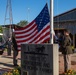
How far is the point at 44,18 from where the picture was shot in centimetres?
1132

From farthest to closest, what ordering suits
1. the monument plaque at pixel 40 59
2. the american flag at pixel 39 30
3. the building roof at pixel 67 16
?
the building roof at pixel 67 16 < the american flag at pixel 39 30 < the monument plaque at pixel 40 59

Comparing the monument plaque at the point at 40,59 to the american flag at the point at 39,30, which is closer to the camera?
the monument plaque at the point at 40,59

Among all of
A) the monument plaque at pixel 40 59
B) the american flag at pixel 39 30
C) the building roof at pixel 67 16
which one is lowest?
the monument plaque at pixel 40 59

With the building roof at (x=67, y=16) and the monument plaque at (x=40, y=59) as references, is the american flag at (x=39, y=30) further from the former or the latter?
the building roof at (x=67, y=16)

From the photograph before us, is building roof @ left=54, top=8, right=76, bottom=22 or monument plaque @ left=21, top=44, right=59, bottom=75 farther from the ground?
building roof @ left=54, top=8, right=76, bottom=22

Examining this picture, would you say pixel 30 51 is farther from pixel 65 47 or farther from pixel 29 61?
pixel 65 47

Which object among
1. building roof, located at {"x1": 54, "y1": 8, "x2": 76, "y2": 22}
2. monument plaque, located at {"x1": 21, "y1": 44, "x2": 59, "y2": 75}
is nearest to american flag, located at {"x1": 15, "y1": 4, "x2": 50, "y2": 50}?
monument plaque, located at {"x1": 21, "y1": 44, "x2": 59, "y2": 75}

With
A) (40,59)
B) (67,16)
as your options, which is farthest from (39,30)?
(67,16)

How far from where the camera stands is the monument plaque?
9.35 meters

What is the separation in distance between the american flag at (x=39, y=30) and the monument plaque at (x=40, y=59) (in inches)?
33.8

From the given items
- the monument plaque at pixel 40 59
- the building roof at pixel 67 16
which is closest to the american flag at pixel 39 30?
the monument plaque at pixel 40 59

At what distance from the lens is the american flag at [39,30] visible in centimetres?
1111

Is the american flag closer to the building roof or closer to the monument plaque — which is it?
the monument plaque

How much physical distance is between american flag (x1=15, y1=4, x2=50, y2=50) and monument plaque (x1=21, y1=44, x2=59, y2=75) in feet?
2.81
